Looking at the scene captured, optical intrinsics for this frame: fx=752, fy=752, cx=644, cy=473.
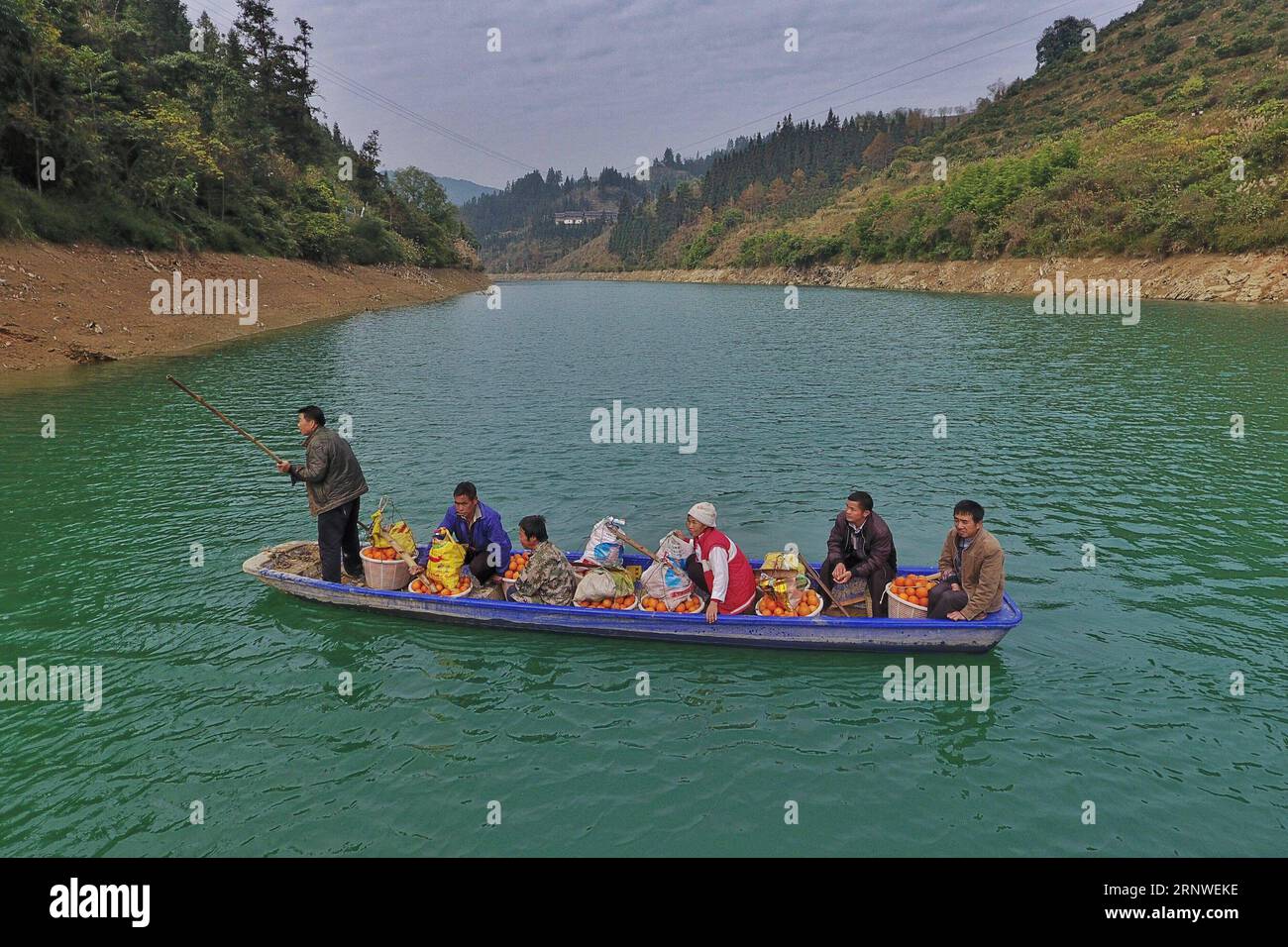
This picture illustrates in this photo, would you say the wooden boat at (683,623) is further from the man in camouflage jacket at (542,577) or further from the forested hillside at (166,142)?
the forested hillside at (166,142)

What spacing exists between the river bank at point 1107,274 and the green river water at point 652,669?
124 ft

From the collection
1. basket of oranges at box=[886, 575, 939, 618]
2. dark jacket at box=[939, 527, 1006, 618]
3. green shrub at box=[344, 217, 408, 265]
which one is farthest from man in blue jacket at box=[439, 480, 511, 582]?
green shrub at box=[344, 217, 408, 265]

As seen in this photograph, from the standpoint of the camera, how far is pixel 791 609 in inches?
453

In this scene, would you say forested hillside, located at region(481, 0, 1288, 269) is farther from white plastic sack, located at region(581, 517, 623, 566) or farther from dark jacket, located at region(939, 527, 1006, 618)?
white plastic sack, located at region(581, 517, 623, 566)

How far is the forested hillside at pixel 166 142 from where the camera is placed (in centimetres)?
3716

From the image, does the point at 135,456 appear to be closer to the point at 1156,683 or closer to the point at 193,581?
the point at 193,581

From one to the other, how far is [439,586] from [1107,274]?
72.1 m

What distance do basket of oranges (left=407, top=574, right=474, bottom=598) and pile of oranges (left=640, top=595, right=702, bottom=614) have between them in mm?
2938

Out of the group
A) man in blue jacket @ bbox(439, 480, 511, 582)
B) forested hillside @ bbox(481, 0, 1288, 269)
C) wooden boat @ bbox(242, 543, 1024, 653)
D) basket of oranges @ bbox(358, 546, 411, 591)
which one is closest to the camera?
wooden boat @ bbox(242, 543, 1024, 653)

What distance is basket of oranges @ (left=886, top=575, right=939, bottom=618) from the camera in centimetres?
1102

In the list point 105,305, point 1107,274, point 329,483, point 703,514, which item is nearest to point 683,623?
point 703,514

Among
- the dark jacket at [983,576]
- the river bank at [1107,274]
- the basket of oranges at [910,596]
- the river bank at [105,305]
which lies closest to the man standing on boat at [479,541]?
the basket of oranges at [910,596]

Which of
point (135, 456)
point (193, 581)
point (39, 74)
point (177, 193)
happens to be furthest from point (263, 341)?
point (193, 581)

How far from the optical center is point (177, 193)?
154ft
